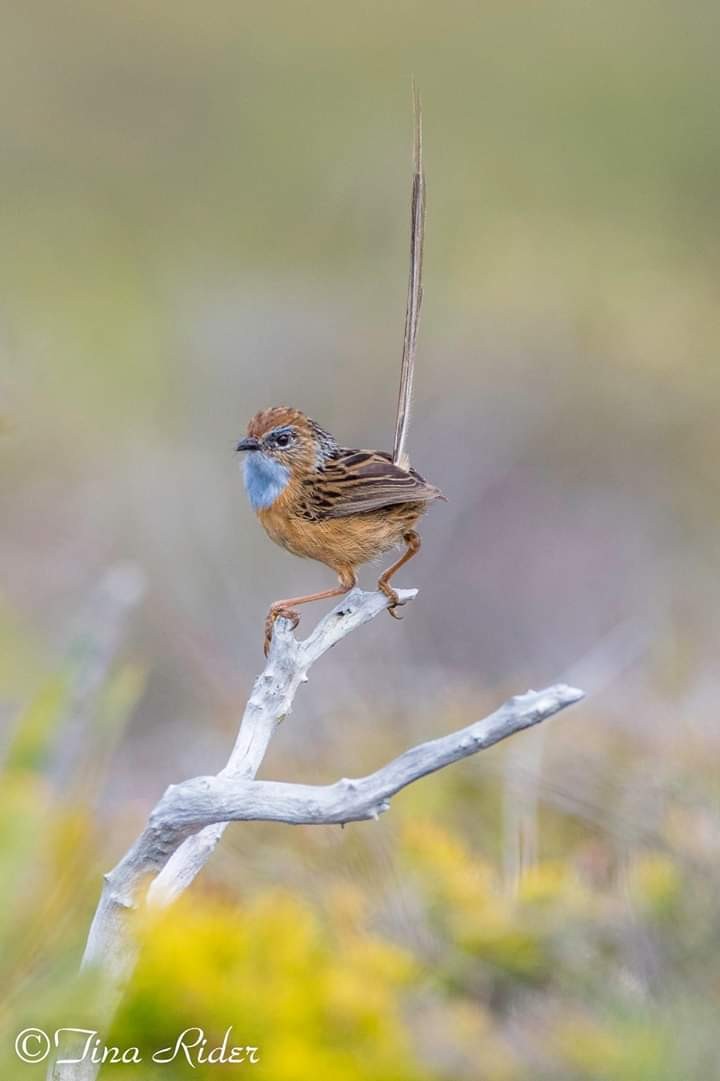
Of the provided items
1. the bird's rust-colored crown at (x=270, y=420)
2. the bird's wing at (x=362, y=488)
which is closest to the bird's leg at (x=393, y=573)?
the bird's wing at (x=362, y=488)

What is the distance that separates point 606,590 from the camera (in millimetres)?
12797

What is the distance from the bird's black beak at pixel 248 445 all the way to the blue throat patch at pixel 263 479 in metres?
0.02

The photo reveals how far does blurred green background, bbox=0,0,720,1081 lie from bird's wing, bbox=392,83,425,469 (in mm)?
862

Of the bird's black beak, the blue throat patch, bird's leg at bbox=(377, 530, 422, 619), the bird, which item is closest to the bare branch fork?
bird's leg at bbox=(377, 530, 422, 619)

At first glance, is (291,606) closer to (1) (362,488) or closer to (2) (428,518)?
(1) (362,488)

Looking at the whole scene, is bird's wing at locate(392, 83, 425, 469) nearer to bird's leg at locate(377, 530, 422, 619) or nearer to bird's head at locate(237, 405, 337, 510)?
bird's leg at locate(377, 530, 422, 619)

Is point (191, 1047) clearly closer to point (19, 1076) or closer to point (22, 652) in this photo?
point (19, 1076)

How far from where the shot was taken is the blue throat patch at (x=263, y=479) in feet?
11.6

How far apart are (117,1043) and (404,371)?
149cm

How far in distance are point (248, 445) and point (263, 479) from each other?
0.34ft

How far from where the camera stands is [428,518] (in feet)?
40.1

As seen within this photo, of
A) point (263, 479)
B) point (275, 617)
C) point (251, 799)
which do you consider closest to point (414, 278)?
point (275, 617)

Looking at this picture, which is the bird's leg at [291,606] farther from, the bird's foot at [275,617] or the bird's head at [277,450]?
the bird's head at [277,450]

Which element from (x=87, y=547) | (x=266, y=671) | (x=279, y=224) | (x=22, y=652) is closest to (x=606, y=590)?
(x=87, y=547)
